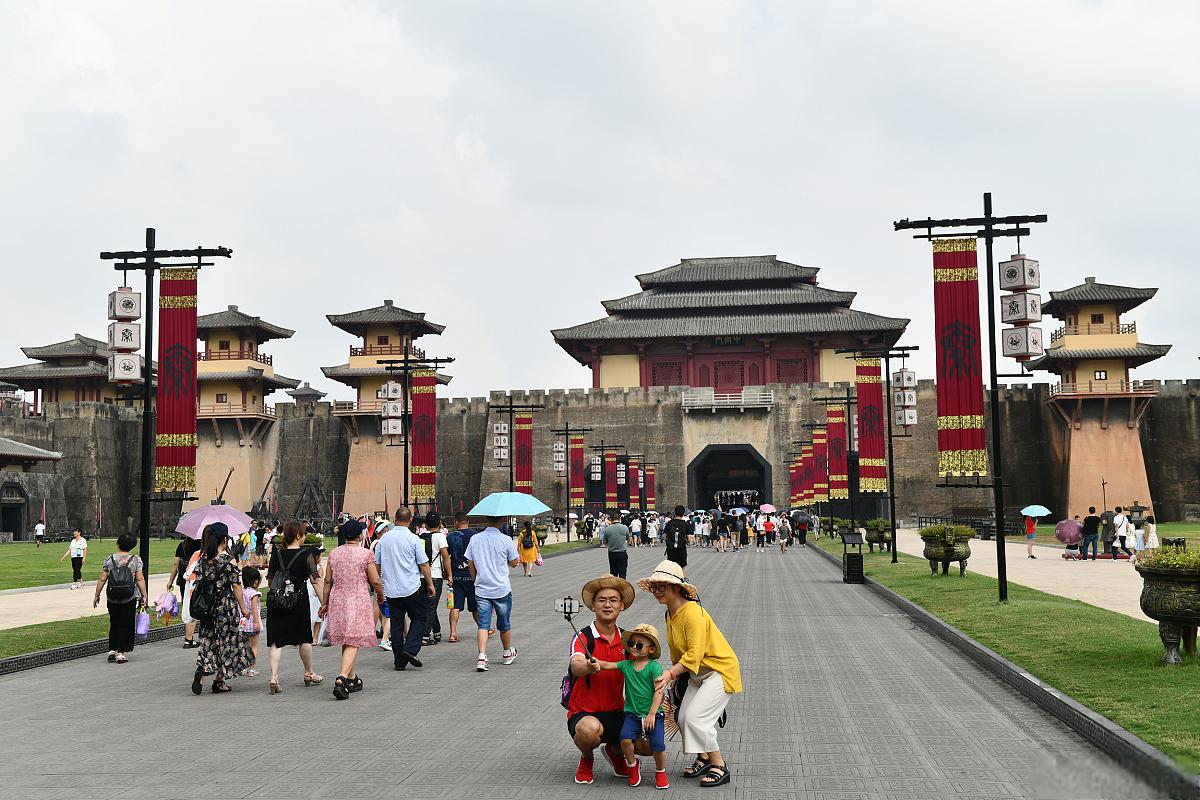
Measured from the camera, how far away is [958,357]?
17.2m

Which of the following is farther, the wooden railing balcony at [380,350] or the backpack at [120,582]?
the wooden railing balcony at [380,350]

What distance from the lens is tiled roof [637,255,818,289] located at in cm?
6372

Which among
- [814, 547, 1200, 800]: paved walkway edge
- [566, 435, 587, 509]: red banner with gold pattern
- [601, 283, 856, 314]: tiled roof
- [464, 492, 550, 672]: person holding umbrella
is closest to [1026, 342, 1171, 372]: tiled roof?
[601, 283, 856, 314]: tiled roof

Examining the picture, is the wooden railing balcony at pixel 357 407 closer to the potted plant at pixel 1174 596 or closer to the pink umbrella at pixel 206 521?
the pink umbrella at pixel 206 521

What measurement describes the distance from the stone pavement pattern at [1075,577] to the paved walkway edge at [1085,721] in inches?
120

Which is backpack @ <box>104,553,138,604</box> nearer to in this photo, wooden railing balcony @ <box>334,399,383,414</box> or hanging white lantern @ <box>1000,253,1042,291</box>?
hanging white lantern @ <box>1000,253,1042,291</box>

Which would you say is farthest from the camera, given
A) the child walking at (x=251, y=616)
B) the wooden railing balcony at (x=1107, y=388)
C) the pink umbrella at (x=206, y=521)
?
the wooden railing balcony at (x=1107, y=388)

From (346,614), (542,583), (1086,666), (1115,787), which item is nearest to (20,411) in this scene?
(542,583)

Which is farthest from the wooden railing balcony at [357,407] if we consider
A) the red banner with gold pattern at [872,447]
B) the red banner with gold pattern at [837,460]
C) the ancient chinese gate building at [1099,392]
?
the ancient chinese gate building at [1099,392]

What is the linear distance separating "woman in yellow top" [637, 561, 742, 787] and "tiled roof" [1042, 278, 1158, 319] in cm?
4794

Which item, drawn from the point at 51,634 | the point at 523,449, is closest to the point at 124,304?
the point at 51,634

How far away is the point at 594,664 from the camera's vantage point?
231 inches

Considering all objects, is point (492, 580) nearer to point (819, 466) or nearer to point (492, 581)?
point (492, 581)

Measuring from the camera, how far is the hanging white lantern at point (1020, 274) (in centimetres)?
1504
